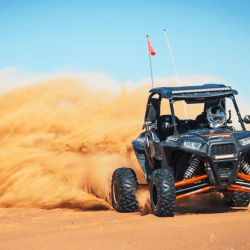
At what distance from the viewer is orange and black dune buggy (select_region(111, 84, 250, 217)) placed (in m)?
9.66

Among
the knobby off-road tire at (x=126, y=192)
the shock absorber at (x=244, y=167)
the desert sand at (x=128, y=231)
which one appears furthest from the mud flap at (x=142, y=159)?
the shock absorber at (x=244, y=167)

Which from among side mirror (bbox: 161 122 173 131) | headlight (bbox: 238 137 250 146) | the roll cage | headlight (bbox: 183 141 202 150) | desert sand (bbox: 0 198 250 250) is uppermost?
the roll cage

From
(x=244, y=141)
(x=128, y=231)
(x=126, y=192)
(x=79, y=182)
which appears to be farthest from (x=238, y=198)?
(x=79, y=182)

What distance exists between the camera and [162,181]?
9742 millimetres

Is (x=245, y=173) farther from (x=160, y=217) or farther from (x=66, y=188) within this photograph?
(x=66, y=188)

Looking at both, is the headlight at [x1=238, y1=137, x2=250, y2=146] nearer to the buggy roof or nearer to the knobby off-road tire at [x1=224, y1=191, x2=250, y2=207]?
the buggy roof

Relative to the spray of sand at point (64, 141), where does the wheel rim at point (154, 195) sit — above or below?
below

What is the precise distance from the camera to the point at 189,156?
10453 millimetres

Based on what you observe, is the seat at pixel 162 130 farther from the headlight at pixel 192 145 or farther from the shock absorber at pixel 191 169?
the headlight at pixel 192 145

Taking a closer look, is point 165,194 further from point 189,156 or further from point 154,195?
point 189,156

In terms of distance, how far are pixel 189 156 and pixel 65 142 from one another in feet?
30.4

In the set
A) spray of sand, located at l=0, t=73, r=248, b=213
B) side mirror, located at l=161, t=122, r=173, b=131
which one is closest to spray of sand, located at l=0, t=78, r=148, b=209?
spray of sand, located at l=0, t=73, r=248, b=213

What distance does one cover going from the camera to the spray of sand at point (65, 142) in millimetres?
14664

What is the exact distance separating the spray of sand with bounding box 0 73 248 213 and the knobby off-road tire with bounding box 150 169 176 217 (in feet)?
5.20
